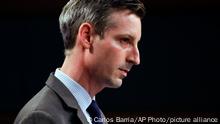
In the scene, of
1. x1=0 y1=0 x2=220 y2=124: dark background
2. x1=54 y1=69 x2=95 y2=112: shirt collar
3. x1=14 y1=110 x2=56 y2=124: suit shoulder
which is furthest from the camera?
x1=0 y1=0 x2=220 y2=124: dark background

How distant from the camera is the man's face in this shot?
78cm

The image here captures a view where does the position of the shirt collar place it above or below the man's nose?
below

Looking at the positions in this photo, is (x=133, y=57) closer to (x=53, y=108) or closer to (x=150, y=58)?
(x=53, y=108)

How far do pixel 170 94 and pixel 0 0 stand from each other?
2.76 feet

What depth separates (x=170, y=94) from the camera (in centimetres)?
183

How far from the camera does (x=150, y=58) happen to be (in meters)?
1.86

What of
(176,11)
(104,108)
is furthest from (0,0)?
(176,11)

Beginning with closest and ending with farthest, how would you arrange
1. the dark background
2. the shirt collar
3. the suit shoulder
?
1. the suit shoulder
2. the shirt collar
3. the dark background

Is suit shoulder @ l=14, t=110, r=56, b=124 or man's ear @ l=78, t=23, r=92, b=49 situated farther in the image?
man's ear @ l=78, t=23, r=92, b=49

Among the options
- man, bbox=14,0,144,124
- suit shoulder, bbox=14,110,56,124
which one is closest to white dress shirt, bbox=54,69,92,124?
man, bbox=14,0,144,124

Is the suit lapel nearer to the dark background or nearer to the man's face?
the man's face

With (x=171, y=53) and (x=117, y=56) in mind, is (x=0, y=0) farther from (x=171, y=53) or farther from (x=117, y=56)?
(x=117, y=56)

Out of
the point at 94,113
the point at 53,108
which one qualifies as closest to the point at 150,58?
the point at 94,113

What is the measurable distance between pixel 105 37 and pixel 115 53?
0.12 feet
